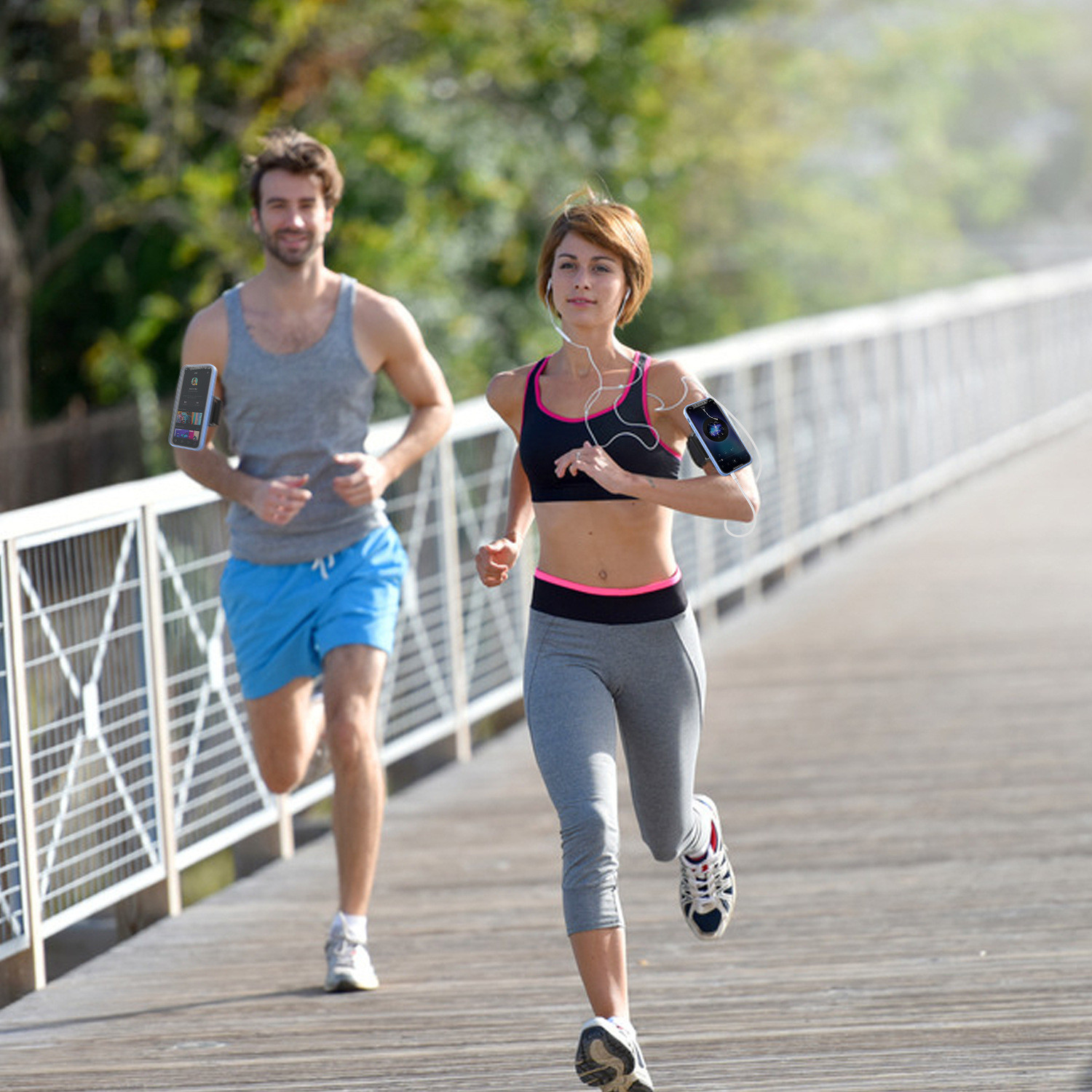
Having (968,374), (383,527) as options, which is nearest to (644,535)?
(383,527)

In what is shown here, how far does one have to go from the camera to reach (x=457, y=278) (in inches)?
707

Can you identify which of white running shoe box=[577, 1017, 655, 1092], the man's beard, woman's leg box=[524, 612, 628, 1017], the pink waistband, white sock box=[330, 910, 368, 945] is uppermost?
the man's beard

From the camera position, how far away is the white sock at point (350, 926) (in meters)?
4.76

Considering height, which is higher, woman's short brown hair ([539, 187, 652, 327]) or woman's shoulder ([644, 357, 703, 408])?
woman's short brown hair ([539, 187, 652, 327])

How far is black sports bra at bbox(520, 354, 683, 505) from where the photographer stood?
12.6ft

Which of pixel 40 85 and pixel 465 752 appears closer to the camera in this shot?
pixel 465 752

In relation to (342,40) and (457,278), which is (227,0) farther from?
(457,278)

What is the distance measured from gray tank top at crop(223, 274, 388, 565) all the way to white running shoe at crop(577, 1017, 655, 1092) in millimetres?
1527

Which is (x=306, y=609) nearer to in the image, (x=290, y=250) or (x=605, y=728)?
(x=290, y=250)

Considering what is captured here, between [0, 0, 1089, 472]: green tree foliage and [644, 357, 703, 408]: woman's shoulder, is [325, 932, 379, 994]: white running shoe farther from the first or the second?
[0, 0, 1089, 472]: green tree foliage

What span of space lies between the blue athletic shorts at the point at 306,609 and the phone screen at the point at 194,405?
371 millimetres

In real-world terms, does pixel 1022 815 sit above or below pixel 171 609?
below

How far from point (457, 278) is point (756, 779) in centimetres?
1150

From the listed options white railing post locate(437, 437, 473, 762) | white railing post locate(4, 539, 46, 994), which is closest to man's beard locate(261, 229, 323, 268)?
white railing post locate(4, 539, 46, 994)
